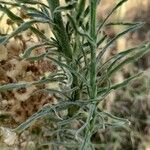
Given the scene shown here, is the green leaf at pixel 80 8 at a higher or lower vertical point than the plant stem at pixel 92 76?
higher

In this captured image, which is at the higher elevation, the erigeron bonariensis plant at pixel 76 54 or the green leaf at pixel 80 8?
the green leaf at pixel 80 8

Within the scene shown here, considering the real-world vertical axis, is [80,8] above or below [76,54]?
above

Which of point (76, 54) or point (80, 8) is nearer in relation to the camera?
point (80, 8)

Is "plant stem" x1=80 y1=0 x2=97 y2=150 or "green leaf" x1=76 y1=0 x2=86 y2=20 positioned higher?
"green leaf" x1=76 y1=0 x2=86 y2=20

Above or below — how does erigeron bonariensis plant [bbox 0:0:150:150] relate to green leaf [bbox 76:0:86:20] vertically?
below

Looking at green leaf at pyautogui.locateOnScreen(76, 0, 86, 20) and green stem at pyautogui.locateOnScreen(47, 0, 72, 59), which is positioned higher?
green leaf at pyautogui.locateOnScreen(76, 0, 86, 20)

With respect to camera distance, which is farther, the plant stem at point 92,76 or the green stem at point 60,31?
the green stem at point 60,31

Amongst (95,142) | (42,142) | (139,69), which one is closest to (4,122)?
(42,142)

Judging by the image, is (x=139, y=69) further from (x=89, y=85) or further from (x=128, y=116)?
(x=89, y=85)

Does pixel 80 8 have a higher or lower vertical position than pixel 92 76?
higher

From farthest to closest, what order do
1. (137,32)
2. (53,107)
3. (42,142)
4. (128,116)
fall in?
(137,32), (128,116), (42,142), (53,107)

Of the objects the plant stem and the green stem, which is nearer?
the plant stem
